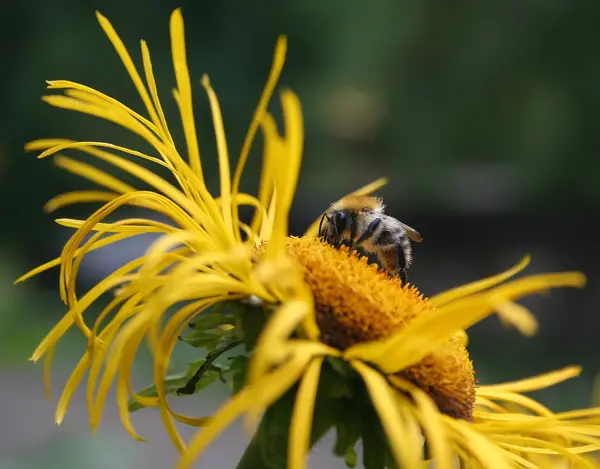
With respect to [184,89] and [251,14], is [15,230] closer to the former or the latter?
[251,14]

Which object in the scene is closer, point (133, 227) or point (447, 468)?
point (447, 468)

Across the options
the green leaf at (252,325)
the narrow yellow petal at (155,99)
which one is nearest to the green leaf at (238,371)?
the green leaf at (252,325)

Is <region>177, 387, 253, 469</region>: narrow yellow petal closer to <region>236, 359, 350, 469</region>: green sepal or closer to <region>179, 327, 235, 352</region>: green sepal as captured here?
<region>236, 359, 350, 469</region>: green sepal

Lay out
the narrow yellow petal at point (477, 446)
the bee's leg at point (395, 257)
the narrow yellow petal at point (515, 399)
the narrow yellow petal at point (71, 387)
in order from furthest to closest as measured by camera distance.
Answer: the bee's leg at point (395, 257)
the narrow yellow petal at point (515, 399)
the narrow yellow petal at point (71, 387)
the narrow yellow petal at point (477, 446)

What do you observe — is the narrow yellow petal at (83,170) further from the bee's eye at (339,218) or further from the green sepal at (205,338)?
the bee's eye at (339,218)

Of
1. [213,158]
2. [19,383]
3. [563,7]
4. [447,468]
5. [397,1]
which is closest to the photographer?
[447,468]

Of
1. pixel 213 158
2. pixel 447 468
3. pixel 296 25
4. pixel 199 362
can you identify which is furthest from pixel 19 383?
pixel 447 468

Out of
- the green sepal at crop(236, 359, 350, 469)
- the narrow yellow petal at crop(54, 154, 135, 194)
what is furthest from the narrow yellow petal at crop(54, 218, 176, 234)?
the green sepal at crop(236, 359, 350, 469)
